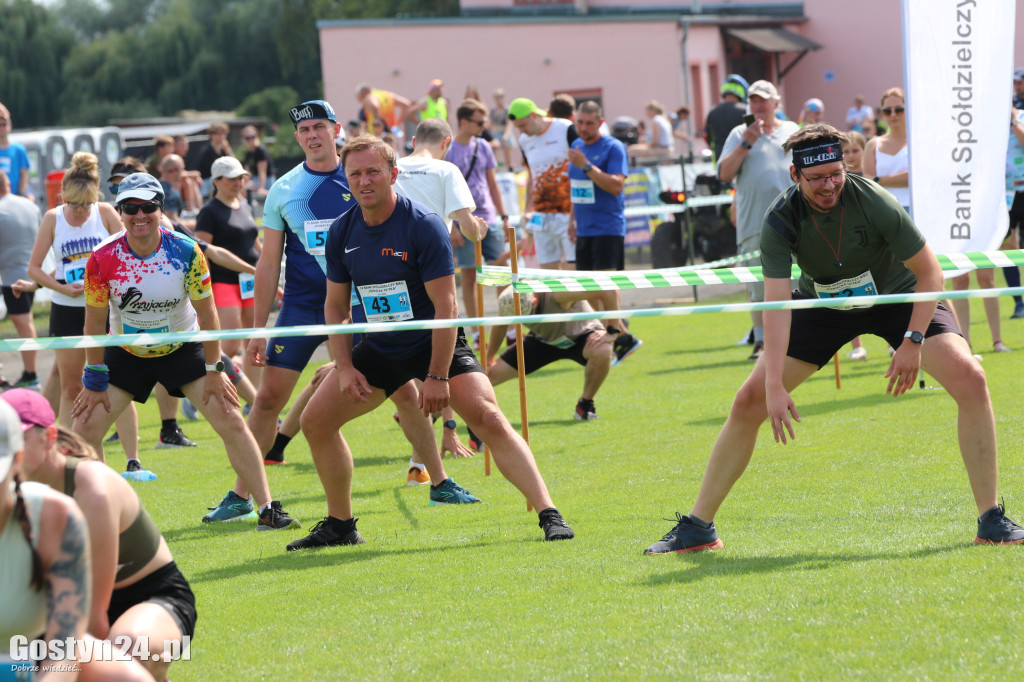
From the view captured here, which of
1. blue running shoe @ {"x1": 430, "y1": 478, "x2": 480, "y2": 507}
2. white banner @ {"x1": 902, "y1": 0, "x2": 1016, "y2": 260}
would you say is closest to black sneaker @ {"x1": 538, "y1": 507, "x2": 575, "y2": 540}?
blue running shoe @ {"x1": 430, "y1": 478, "x2": 480, "y2": 507}

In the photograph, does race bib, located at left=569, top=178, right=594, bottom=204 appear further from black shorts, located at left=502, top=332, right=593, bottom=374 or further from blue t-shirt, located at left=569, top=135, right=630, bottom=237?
black shorts, located at left=502, top=332, right=593, bottom=374

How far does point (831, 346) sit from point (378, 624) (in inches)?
90.5

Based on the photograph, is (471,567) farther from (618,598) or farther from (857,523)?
(857,523)

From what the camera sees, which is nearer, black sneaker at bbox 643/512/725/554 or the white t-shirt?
black sneaker at bbox 643/512/725/554

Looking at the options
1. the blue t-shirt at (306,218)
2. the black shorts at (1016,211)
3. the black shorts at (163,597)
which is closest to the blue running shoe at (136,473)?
the blue t-shirt at (306,218)

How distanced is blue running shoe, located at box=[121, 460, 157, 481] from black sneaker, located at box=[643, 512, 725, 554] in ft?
14.2

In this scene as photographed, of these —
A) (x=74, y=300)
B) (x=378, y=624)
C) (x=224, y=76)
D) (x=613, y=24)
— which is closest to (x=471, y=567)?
(x=378, y=624)

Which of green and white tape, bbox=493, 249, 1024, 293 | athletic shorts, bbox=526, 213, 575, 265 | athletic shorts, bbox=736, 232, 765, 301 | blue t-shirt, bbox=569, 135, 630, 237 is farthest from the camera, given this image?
athletic shorts, bbox=526, 213, 575, 265

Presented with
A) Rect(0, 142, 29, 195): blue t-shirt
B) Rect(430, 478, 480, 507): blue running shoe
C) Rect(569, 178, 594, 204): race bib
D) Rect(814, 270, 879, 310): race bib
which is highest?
Rect(0, 142, 29, 195): blue t-shirt

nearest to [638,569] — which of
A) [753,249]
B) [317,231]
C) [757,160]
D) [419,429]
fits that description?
[419,429]

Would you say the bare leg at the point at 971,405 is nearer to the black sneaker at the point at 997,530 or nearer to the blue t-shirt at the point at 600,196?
the black sneaker at the point at 997,530

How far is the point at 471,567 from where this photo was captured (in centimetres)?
572

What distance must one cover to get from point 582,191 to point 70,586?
957cm

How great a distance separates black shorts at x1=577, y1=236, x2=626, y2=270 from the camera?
1268 cm
